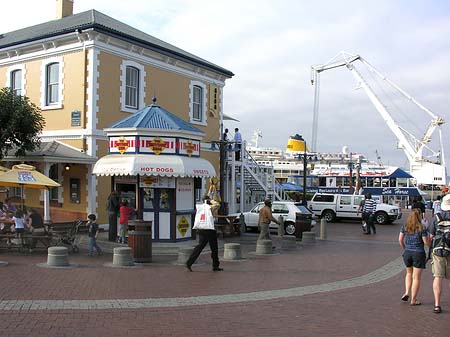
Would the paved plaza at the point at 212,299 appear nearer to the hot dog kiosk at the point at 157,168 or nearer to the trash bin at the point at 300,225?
the hot dog kiosk at the point at 157,168

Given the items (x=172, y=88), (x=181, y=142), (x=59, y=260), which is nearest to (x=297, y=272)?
(x=59, y=260)

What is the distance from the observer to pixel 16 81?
23.0 metres

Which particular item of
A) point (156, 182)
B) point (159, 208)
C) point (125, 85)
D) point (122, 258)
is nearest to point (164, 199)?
point (159, 208)

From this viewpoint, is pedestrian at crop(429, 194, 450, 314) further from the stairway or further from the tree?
the stairway

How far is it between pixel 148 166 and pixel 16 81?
10.5m

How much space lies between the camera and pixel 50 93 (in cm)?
2175

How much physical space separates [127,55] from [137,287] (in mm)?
13792

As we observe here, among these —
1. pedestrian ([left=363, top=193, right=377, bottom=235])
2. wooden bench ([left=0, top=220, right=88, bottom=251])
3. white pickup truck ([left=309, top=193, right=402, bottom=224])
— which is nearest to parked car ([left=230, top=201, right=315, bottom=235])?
pedestrian ([left=363, top=193, right=377, bottom=235])

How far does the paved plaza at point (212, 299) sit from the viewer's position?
7.11 meters

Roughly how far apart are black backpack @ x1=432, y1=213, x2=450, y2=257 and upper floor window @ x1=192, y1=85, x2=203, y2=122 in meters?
18.3

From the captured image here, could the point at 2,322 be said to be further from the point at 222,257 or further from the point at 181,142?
the point at 181,142

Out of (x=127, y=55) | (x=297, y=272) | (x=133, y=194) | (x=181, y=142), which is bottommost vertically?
(x=297, y=272)

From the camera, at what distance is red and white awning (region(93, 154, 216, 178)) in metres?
15.8

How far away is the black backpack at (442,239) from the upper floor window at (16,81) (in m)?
19.3
